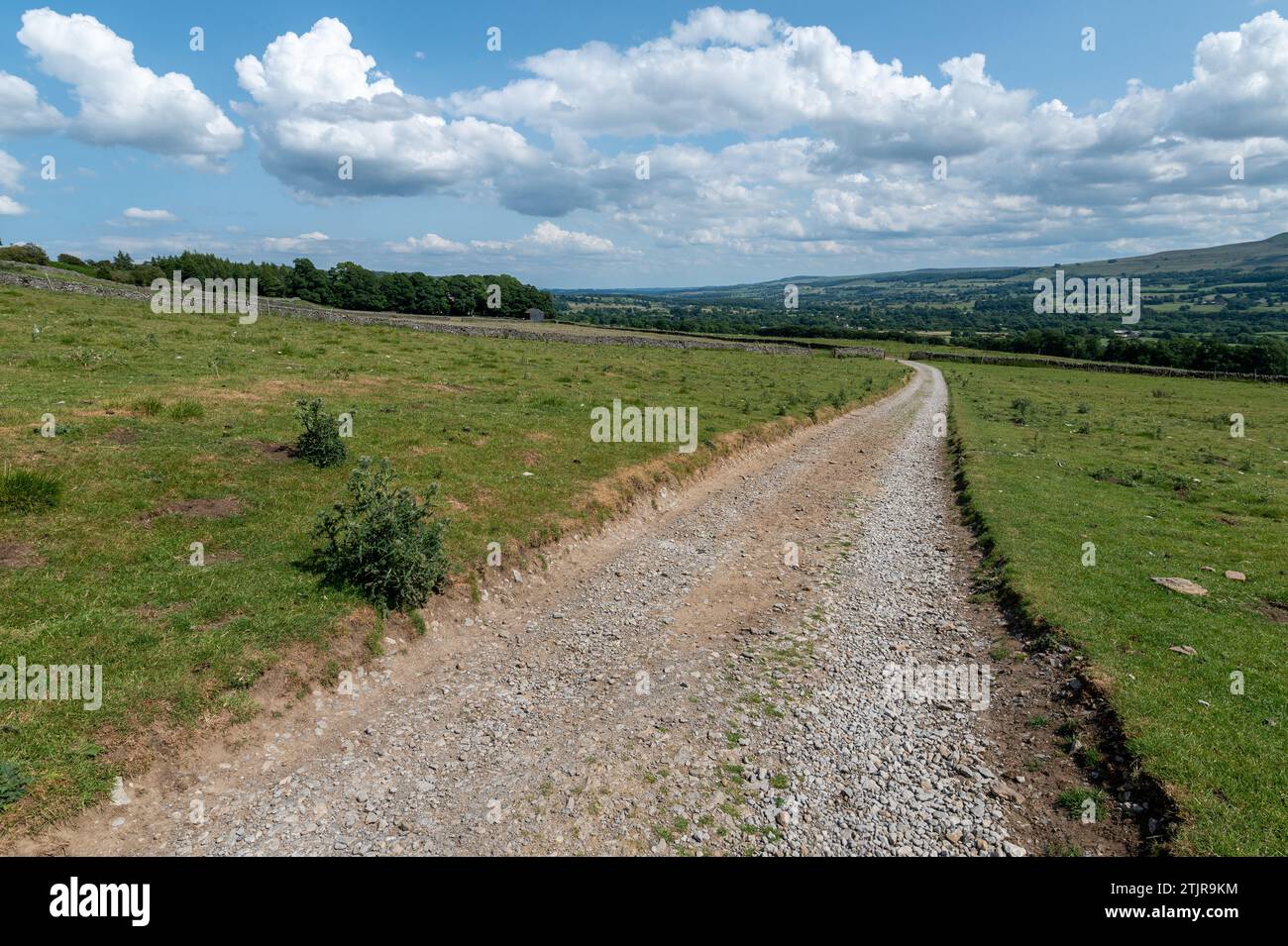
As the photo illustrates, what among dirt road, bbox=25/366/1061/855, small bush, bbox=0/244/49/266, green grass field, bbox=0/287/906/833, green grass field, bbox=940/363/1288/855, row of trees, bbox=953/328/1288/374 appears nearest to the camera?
dirt road, bbox=25/366/1061/855

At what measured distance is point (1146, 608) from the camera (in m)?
14.7

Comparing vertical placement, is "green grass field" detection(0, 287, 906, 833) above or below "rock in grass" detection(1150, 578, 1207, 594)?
above

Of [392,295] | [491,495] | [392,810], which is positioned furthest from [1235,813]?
[392,295]

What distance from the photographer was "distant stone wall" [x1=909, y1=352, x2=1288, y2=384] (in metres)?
98.6

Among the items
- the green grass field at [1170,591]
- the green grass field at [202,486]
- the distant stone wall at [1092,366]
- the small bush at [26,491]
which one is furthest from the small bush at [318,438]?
the distant stone wall at [1092,366]

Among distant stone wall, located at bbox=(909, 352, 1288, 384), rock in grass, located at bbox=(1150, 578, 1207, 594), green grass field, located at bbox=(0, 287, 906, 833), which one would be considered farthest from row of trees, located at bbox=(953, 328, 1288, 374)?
rock in grass, located at bbox=(1150, 578, 1207, 594)

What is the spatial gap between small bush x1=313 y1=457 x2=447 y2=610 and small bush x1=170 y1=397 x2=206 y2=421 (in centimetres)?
1168

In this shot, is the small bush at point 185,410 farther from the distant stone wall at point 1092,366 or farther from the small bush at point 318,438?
the distant stone wall at point 1092,366

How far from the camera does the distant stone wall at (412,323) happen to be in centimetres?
5597

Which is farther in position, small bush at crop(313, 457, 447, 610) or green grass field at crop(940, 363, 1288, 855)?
small bush at crop(313, 457, 447, 610)

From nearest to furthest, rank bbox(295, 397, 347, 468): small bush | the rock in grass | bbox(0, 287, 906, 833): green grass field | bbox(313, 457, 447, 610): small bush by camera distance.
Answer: bbox(0, 287, 906, 833): green grass field → bbox(313, 457, 447, 610): small bush → the rock in grass → bbox(295, 397, 347, 468): small bush

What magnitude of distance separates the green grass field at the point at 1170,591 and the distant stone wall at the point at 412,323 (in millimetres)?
55186

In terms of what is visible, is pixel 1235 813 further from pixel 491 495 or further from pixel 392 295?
pixel 392 295

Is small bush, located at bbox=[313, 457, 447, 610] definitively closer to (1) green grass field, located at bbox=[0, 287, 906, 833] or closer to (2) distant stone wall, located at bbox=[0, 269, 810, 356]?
(1) green grass field, located at bbox=[0, 287, 906, 833]
